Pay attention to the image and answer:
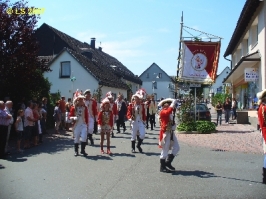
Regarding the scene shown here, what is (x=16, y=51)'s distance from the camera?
16.0 m

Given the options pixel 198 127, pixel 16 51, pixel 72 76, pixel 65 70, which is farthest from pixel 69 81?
pixel 16 51

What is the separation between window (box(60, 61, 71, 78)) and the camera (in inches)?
1495

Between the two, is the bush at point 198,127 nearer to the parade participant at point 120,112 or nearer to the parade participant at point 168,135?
the parade participant at point 120,112

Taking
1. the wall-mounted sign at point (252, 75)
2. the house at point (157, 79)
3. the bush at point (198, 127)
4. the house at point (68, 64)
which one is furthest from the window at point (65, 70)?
the house at point (157, 79)

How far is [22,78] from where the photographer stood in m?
16.1

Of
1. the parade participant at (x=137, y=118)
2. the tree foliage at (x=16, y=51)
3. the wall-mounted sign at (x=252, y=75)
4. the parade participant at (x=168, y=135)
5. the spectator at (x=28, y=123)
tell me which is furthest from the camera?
the wall-mounted sign at (x=252, y=75)

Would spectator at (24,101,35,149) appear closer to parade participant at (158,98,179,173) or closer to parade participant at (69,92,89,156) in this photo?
parade participant at (69,92,89,156)

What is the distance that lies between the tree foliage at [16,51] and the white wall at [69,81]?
20173 mm

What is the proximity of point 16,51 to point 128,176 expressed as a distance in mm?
9317

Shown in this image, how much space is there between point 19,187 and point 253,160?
616 cm

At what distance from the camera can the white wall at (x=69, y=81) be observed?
37.1 meters

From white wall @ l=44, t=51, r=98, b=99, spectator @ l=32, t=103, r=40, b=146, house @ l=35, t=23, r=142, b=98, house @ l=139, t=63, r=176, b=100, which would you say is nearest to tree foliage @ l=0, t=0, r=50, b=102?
spectator @ l=32, t=103, r=40, b=146

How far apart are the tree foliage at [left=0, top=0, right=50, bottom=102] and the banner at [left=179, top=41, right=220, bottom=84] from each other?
781cm

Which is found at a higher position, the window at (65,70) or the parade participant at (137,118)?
the window at (65,70)
